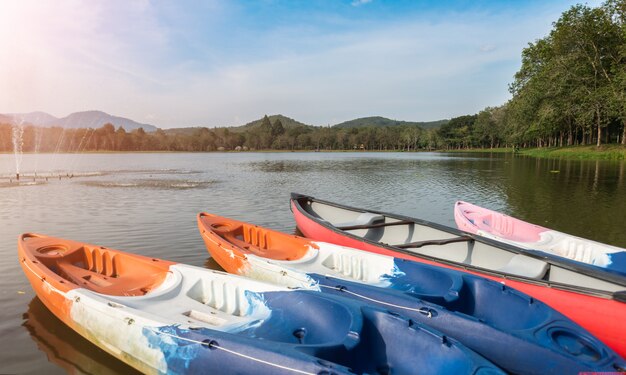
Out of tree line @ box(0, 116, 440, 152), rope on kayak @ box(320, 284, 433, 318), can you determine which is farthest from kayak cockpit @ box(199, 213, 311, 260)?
tree line @ box(0, 116, 440, 152)

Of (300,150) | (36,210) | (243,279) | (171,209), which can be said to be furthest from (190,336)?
(300,150)

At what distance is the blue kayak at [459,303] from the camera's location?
5.18m

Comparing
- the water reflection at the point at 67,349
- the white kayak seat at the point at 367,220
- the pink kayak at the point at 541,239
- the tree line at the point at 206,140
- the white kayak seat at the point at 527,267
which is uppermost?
the tree line at the point at 206,140

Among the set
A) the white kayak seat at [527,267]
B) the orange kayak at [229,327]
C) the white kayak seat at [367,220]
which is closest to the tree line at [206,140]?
the white kayak seat at [367,220]

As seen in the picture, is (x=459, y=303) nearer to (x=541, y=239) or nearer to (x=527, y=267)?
(x=527, y=267)

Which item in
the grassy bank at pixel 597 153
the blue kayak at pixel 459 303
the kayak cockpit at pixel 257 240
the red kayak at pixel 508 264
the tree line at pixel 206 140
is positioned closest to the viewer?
the blue kayak at pixel 459 303

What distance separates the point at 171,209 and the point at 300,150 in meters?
172

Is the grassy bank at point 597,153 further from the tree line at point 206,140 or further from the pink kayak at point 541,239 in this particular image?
the tree line at point 206,140

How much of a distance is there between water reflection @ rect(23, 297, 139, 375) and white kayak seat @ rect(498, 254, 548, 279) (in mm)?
7324

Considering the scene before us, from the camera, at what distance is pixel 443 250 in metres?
10.7

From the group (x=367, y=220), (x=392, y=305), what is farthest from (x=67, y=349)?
(x=367, y=220)

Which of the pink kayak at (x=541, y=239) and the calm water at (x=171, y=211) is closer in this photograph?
the calm water at (x=171, y=211)

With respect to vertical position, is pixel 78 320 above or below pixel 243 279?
below

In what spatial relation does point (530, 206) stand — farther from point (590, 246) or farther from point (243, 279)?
point (243, 279)
